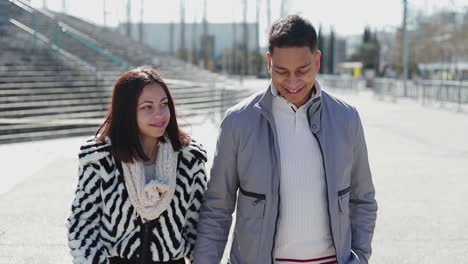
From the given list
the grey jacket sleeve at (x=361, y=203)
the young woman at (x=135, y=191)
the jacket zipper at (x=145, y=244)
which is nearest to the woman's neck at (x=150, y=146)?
the young woman at (x=135, y=191)

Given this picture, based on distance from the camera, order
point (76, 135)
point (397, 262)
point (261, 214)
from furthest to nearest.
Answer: point (76, 135) → point (397, 262) → point (261, 214)

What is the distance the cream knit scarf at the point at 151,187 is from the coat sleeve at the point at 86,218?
13cm

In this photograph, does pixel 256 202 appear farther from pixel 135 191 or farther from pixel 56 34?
pixel 56 34

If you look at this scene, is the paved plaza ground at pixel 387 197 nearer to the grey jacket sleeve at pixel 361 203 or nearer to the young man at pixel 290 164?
the grey jacket sleeve at pixel 361 203

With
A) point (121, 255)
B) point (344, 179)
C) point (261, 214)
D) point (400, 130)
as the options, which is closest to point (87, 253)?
point (121, 255)

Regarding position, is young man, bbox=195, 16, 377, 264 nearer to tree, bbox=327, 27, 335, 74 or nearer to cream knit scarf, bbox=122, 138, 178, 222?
cream knit scarf, bbox=122, 138, 178, 222

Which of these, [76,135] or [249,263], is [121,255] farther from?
[76,135]

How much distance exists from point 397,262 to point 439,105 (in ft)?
60.3

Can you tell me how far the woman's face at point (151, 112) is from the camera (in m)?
2.38

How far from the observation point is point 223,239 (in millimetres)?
2293

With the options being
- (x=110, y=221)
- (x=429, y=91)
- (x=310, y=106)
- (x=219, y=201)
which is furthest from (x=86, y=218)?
(x=429, y=91)

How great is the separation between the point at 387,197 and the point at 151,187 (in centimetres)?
490

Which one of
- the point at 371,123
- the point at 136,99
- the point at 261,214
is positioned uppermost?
the point at 136,99

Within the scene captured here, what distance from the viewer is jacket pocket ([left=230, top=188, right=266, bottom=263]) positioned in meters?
2.12
